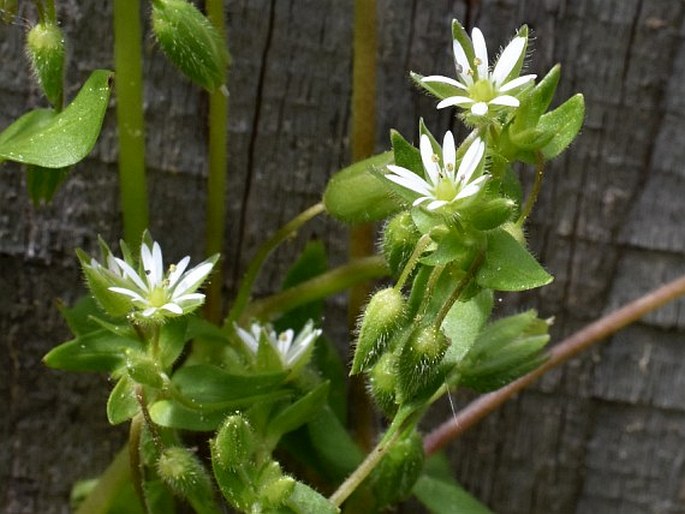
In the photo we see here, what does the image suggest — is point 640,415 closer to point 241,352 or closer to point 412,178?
point 241,352

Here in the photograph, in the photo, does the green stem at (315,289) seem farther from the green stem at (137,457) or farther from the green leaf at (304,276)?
the green stem at (137,457)

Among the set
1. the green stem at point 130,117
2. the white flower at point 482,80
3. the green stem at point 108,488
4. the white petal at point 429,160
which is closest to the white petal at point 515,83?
the white flower at point 482,80

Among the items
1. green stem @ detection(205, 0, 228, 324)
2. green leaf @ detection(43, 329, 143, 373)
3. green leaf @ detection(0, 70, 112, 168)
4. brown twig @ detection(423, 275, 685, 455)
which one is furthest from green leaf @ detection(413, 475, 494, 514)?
green leaf @ detection(0, 70, 112, 168)

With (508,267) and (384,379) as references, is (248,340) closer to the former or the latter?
(384,379)

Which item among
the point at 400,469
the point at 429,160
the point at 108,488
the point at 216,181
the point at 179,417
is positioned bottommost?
the point at 108,488

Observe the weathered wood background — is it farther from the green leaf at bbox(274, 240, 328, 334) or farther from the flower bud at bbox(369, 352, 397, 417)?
the flower bud at bbox(369, 352, 397, 417)

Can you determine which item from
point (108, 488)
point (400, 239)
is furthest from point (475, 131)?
point (108, 488)
